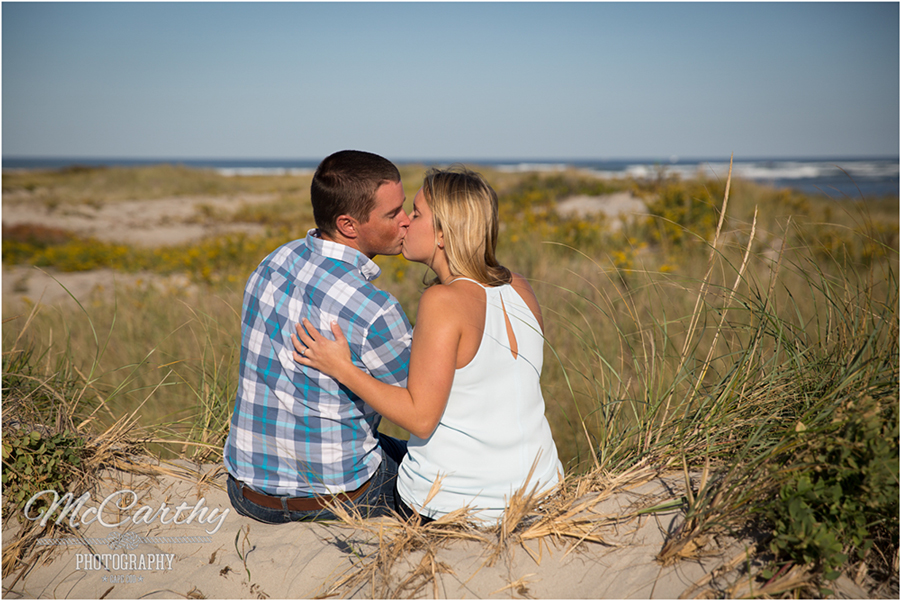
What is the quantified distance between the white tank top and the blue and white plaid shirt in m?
0.30

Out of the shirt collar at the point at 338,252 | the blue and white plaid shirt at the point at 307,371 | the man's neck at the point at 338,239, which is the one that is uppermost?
the man's neck at the point at 338,239

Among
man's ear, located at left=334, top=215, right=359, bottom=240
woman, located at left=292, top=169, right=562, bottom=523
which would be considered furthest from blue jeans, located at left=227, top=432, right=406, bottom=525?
man's ear, located at left=334, top=215, right=359, bottom=240

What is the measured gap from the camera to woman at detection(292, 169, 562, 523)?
6.21 ft

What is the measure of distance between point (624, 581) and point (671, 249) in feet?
21.2

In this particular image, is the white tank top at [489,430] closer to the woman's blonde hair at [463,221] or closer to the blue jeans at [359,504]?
the woman's blonde hair at [463,221]

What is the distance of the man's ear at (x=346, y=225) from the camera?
89.0 inches

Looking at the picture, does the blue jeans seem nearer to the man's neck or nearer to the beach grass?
the beach grass

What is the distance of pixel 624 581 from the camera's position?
1.77 metres

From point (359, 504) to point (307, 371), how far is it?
0.65 metres

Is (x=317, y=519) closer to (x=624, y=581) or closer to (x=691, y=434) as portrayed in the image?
(x=624, y=581)

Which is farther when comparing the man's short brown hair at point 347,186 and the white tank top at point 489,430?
the man's short brown hair at point 347,186

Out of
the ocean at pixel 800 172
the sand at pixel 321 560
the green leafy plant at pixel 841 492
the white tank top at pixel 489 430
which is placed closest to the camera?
the green leafy plant at pixel 841 492

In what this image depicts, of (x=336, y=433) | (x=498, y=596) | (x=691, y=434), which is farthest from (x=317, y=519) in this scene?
(x=691, y=434)

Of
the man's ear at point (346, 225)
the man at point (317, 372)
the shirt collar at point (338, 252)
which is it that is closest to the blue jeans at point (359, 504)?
the man at point (317, 372)
